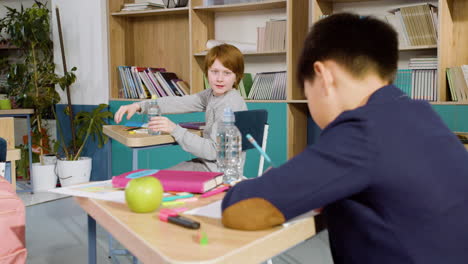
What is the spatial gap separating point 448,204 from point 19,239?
1.47 metres

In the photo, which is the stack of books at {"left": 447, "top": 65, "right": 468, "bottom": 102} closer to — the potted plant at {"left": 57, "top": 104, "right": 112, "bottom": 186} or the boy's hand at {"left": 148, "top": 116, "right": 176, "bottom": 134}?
the boy's hand at {"left": 148, "top": 116, "right": 176, "bottom": 134}

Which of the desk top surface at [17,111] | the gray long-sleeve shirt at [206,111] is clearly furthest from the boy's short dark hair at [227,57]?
the desk top surface at [17,111]

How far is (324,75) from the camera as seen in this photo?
91cm

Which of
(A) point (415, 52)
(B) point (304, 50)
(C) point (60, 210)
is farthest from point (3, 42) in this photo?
(B) point (304, 50)

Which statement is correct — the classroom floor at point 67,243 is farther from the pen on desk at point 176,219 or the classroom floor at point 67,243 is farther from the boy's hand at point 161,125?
the pen on desk at point 176,219

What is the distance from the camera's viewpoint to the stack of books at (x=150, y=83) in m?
4.17

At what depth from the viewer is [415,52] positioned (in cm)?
337

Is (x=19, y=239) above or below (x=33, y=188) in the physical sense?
above

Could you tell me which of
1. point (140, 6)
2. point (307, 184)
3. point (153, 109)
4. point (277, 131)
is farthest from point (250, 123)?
point (140, 6)

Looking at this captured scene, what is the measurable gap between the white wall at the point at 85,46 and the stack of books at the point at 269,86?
1658 millimetres

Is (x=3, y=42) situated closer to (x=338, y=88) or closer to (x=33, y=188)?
(x=33, y=188)

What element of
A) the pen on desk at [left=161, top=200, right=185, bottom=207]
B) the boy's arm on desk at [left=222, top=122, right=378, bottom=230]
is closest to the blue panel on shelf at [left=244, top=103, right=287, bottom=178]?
the pen on desk at [left=161, top=200, right=185, bottom=207]

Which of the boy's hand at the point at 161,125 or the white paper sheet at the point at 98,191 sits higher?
the boy's hand at the point at 161,125

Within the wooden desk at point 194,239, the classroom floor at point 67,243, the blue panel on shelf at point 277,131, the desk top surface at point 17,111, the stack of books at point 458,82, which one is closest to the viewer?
the wooden desk at point 194,239
